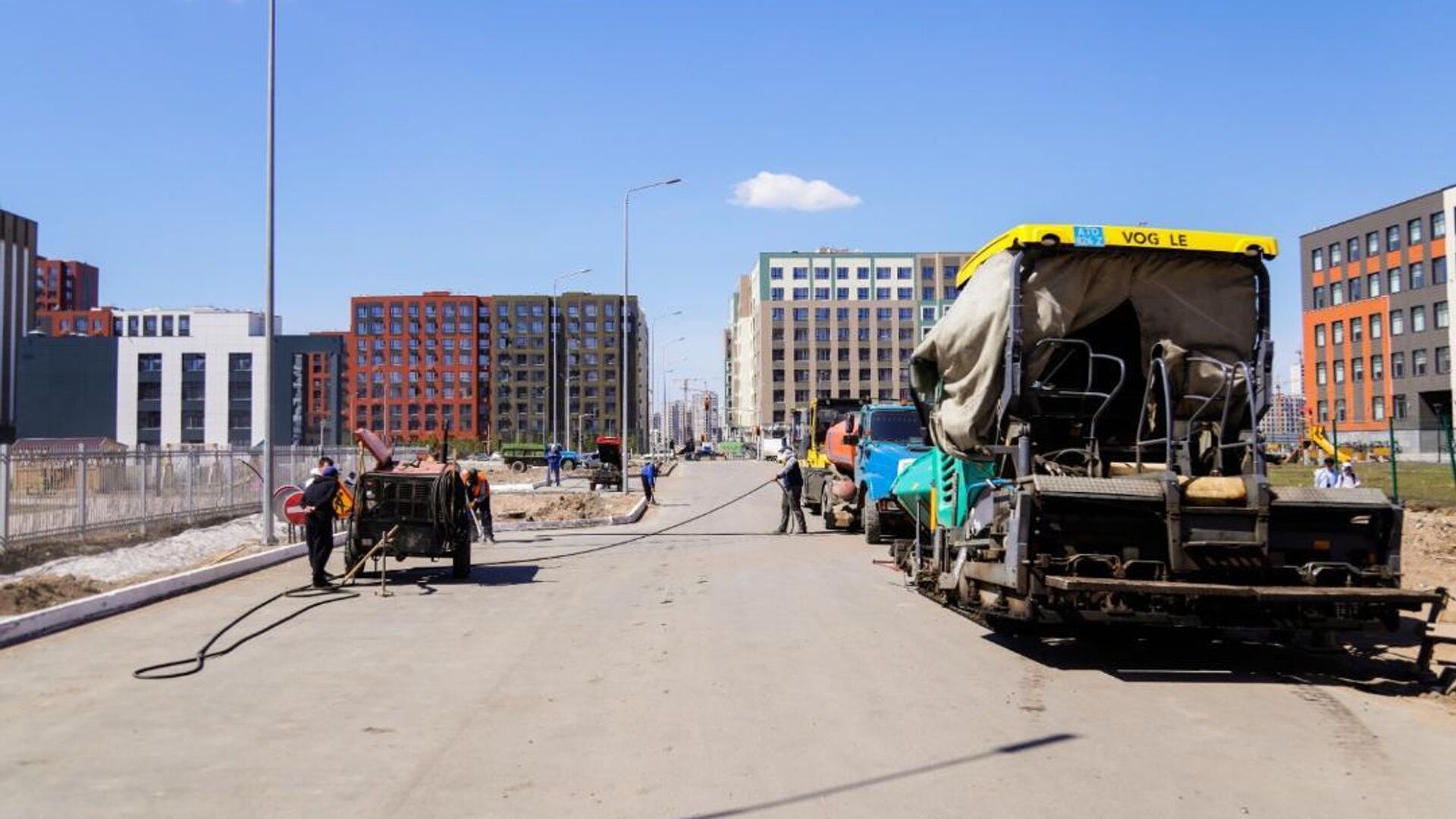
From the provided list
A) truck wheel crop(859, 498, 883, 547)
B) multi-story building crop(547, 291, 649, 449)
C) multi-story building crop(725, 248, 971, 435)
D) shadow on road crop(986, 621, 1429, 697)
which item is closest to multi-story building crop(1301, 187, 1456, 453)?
truck wheel crop(859, 498, 883, 547)

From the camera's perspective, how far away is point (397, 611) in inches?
→ 482

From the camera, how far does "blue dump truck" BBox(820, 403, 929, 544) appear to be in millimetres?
18797

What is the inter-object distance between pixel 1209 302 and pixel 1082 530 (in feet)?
8.51

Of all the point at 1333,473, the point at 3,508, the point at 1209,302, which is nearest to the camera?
the point at 1209,302

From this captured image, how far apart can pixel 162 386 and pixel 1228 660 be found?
11865cm

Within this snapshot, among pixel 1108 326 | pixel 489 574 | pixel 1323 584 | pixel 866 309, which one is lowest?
pixel 489 574

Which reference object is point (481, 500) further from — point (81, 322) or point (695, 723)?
point (81, 322)

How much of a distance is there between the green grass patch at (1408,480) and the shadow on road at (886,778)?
1374cm

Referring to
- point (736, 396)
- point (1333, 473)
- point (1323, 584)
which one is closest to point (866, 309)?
point (736, 396)

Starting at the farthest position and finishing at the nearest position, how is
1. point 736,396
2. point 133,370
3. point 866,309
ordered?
point 736,396, point 866,309, point 133,370

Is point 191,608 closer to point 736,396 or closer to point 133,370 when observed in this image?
point 133,370

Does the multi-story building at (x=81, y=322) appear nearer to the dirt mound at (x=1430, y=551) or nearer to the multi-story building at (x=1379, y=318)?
the multi-story building at (x=1379, y=318)

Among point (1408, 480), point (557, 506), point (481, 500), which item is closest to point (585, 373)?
point (557, 506)

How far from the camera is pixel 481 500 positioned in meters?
21.6
